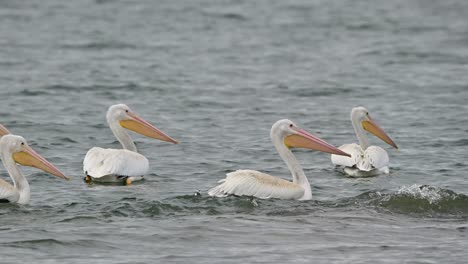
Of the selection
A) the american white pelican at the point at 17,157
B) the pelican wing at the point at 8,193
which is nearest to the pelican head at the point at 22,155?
the american white pelican at the point at 17,157

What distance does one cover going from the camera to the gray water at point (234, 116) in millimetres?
8133

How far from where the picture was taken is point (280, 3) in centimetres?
2639

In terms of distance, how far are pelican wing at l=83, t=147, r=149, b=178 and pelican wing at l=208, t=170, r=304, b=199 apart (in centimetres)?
113

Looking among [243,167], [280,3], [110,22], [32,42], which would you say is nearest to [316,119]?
[243,167]

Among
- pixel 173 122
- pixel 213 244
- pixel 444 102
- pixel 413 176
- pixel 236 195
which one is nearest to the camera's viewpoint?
pixel 213 244

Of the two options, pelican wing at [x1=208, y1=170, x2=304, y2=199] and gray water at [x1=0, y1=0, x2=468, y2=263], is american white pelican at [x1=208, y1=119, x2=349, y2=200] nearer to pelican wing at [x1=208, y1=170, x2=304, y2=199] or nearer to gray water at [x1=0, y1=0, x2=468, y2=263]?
pelican wing at [x1=208, y1=170, x2=304, y2=199]

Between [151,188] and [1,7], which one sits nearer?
[151,188]

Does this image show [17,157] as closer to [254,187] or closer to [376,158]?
[254,187]

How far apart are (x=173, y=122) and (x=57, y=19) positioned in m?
10.1

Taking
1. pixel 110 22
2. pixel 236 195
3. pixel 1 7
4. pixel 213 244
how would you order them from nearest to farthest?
pixel 213 244, pixel 236 195, pixel 110 22, pixel 1 7

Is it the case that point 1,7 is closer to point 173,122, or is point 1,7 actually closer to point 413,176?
point 173,122

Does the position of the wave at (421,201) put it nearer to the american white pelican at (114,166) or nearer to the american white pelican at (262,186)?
the american white pelican at (262,186)

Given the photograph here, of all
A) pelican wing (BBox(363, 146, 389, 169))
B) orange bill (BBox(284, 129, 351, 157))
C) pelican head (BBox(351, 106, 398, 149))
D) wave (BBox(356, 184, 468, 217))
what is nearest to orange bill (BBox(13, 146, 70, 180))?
orange bill (BBox(284, 129, 351, 157))

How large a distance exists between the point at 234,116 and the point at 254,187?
515 centimetres
